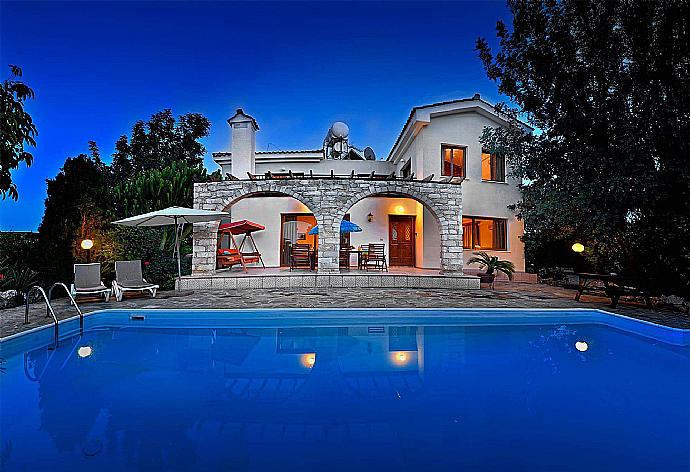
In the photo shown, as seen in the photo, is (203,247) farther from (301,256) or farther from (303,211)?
(303,211)

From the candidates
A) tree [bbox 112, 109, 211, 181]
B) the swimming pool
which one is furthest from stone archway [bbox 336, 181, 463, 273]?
tree [bbox 112, 109, 211, 181]

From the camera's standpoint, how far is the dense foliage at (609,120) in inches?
359

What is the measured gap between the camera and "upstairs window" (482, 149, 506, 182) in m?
16.4

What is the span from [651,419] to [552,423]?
1.07 metres

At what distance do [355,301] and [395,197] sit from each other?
23.3 ft

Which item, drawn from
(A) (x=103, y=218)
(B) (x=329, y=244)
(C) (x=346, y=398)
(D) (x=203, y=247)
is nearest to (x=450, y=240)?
(B) (x=329, y=244)

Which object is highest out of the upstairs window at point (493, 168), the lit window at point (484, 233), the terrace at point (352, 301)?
the upstairs window at point (493, 168)

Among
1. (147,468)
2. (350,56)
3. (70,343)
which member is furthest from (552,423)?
(350,56)

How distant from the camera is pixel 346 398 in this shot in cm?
430

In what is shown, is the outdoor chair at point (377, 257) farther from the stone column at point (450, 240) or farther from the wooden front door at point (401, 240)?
the stone column at point (450, 240)

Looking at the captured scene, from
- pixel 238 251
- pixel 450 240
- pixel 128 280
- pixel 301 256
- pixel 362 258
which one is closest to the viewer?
pixel 128 280

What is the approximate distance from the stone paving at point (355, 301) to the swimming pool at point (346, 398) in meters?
0.96

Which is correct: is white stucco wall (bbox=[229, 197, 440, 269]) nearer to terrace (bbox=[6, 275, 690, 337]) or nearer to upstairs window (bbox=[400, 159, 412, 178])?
upstairs window (bbox=[400, 159, 412, 178])

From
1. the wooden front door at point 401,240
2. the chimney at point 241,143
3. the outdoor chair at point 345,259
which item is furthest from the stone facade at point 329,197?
the chimney at point 241,143
